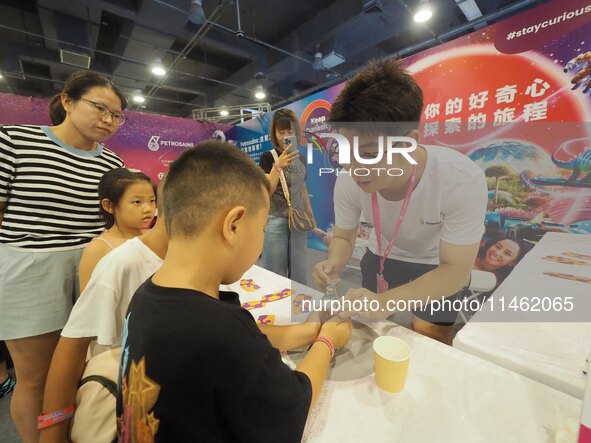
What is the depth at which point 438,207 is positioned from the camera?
75 cm

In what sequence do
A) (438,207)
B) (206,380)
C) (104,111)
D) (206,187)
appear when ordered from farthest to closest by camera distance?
(104,111)
(438,207)
(206,187)
(206,380)

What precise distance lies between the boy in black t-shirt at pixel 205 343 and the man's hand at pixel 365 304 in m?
0.27

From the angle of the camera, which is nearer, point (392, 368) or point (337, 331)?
point (392, 368)

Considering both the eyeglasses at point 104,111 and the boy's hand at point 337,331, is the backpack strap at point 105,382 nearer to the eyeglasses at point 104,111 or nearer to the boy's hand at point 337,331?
the boy's hand at point 337,331

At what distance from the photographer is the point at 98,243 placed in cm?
90

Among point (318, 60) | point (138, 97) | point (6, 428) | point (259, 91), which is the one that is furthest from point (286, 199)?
point (138, 97)

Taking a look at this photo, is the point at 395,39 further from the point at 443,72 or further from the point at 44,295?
the point at 44,295

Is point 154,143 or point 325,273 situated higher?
point 154,143

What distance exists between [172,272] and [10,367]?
7.05ft

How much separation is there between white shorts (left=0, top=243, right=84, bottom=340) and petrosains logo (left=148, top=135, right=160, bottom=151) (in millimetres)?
3374

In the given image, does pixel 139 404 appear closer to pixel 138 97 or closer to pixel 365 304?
pixel 365 304

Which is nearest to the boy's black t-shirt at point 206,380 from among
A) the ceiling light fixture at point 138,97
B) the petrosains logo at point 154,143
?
the petrosains logo at point 154,143

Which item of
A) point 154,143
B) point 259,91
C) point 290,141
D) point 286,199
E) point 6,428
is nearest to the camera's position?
point 6,428

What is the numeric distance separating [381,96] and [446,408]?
2.33 ft
